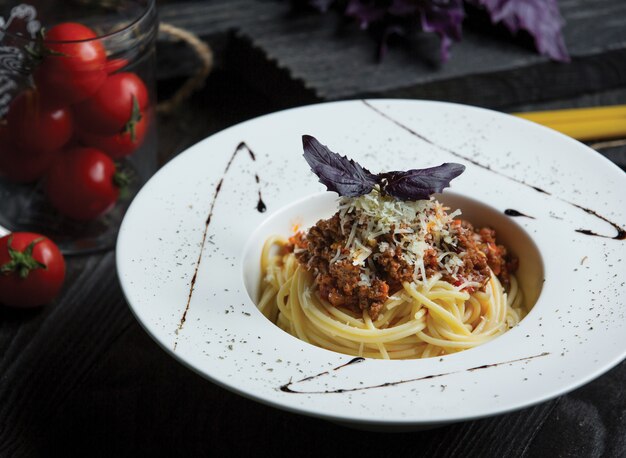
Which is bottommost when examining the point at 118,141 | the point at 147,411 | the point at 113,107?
the point at 147,411

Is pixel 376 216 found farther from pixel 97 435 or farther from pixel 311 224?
pixel 97 435

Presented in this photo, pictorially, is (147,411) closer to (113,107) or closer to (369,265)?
(369,265)

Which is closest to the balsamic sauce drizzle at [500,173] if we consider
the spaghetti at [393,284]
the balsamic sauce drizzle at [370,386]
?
→ the spaghetti at [393,284]

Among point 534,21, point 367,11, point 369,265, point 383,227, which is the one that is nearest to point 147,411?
point 369,265

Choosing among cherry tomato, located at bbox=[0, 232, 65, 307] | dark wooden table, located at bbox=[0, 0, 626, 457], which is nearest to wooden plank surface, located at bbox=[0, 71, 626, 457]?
dark wooden table, located at bbox=[0, 0, 626, 457]

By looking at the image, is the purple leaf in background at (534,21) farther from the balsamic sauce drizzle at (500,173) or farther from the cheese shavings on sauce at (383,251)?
the cheese shavings on sauce at (383,251)

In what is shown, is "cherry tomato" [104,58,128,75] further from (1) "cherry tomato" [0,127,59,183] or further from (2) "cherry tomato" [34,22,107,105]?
(1) "cherry tomato" [0,127,59,183]

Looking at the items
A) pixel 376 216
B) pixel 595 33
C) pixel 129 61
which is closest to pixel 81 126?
pixel 129 61
